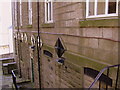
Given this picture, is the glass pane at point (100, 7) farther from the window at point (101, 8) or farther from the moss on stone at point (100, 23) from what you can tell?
the moss on stone at point (100, 23)

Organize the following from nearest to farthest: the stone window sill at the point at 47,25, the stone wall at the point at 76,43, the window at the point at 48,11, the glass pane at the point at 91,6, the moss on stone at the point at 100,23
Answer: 1. the moss on stone at the point at 100,23
2. the stone wall at the point at 76,43
3. the glass pane at the point at 91,6
4. the stone window sill at the point at 47,25
5. the window at the point at 48,11

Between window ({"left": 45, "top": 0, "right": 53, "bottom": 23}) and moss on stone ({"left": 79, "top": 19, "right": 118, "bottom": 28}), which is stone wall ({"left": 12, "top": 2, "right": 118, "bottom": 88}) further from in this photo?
window ({"left": 45, "top": 0, "right": 53, "bottom": 23})

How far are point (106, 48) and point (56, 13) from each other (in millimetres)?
2416

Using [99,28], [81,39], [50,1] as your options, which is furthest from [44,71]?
[99,28]

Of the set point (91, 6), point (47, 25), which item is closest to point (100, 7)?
point (91, 6)

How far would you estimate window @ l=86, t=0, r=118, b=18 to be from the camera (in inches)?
108

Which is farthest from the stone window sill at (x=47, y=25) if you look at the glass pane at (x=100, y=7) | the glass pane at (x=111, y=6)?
the glass pane at (x=111, y=6)

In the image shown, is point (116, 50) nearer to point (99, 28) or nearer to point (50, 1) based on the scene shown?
point (99, 28)

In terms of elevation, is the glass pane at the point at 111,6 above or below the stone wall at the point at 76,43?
above

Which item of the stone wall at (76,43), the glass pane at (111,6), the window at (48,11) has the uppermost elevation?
the window at (48,11)

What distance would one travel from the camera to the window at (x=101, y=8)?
276cm

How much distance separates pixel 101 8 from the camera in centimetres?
301

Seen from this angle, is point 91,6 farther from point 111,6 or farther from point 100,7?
point 111,6

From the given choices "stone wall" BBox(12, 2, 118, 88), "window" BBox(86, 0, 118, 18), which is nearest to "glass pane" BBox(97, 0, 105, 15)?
"window" BBox(86, 0, 118, 18)
